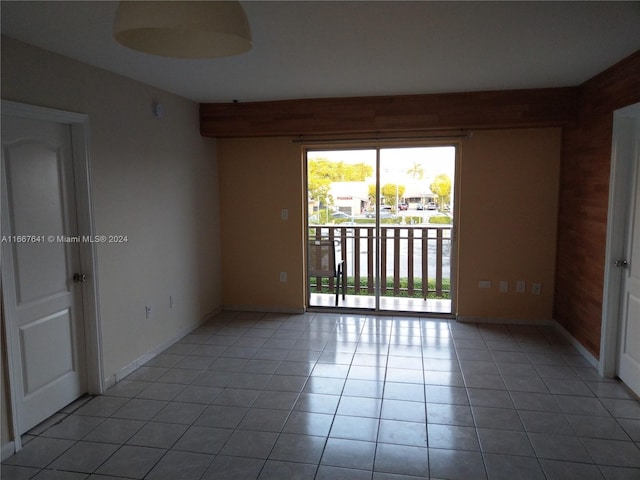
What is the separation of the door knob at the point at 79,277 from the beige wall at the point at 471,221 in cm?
225

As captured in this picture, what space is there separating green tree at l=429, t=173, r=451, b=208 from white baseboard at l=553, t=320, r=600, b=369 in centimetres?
170

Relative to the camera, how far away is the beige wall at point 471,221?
184 inches

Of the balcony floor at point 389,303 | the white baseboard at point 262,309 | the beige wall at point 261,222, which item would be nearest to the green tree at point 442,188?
the balcony floor at point 389,303

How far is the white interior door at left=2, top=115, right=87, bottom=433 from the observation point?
2666mm

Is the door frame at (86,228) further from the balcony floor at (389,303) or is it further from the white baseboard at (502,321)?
the white baseboard at (502,321)

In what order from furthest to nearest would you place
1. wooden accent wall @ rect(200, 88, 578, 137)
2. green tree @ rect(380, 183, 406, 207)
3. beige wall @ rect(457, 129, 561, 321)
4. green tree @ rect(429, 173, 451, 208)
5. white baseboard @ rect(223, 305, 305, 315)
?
1. white baseboard @ rect(223, 305, 305, 315)
2. green tree @ rect(380, 183, 406, 207)
3. green tree @ rect(429, 173, 451, 208)
4. beige wall @ rect(457, 129, 561, 321)
5. wooden accent wall @ rect(200, 88, 578, 137)

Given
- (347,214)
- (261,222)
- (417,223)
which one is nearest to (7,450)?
(261,222)

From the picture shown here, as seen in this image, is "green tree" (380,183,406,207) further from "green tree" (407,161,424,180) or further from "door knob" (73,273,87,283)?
"door knob" (73,273,87,283)

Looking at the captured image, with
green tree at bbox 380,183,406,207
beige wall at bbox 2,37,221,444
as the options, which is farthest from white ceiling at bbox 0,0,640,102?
green tree at bbox 380,183,406,207

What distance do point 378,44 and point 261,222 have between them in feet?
9.57

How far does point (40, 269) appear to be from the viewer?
291 cm

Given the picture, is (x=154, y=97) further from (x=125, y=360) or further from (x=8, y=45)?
(x=125, y=360)

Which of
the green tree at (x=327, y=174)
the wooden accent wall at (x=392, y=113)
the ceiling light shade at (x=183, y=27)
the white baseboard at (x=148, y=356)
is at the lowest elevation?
the white baseboard at (x=148, y=356)

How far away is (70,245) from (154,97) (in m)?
1.53
